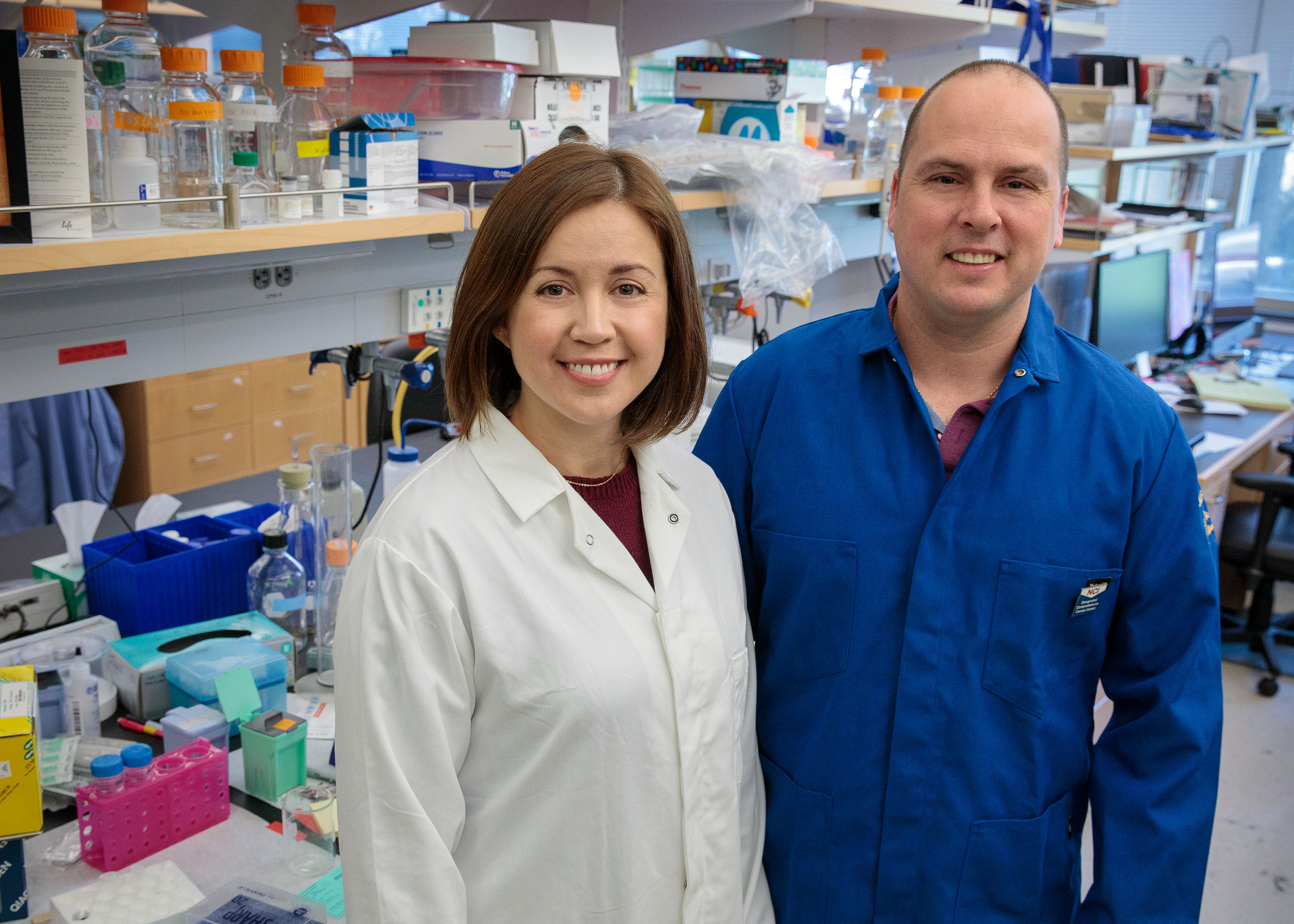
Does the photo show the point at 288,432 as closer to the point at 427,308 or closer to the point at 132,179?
the point at 427,308

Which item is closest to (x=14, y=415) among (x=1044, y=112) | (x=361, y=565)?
(x=361, y=565)

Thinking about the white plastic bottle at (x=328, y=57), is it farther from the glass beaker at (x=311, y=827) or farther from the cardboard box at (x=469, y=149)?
the glass beaker at (x=311, y=827)

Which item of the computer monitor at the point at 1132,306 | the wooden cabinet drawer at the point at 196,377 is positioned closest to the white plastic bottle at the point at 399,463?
the wooden cabinet drawer at the point at 196,377

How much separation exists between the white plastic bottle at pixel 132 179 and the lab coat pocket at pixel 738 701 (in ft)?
3.03

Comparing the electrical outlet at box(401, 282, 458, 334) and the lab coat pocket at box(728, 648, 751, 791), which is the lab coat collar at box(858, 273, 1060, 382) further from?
the electrical outlet at box(401, 282, 458, 334)

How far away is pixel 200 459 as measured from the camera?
4.68 m

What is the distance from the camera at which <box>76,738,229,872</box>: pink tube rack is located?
1416mm

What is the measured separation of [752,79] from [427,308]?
2.97 ft

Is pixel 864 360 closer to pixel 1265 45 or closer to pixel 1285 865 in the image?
pixel 1285 865

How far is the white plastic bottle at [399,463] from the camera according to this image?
2154 mm

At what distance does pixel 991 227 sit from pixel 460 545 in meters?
0.67

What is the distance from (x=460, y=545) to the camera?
3.17 feet

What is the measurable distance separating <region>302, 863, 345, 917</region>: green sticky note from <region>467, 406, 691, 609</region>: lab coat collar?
0.59 m

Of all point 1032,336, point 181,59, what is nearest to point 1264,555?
point 1032,336
